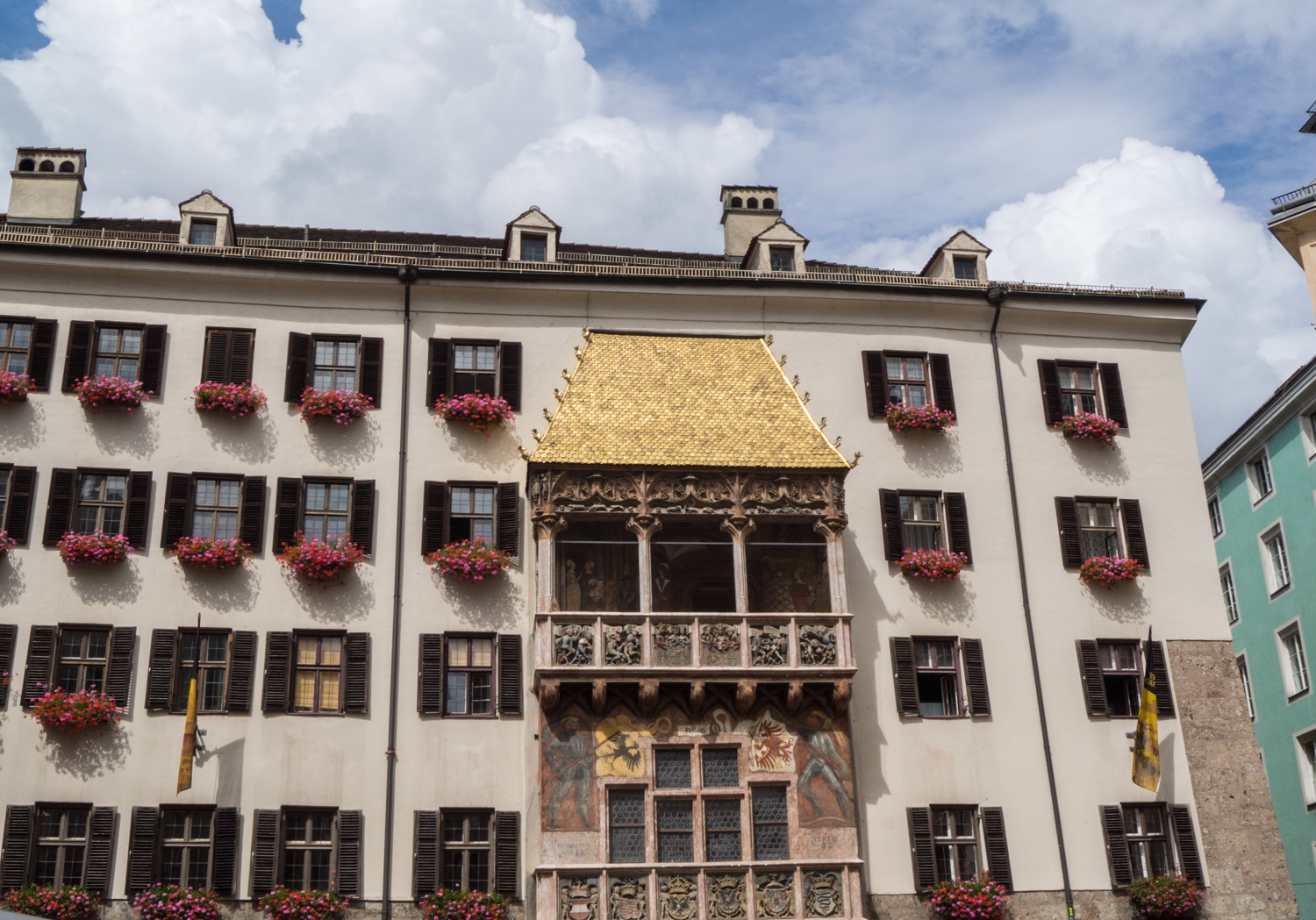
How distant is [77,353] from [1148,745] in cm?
2257

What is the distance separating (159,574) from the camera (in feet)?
91.6

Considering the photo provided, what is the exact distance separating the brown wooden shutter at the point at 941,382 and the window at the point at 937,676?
17.5ft

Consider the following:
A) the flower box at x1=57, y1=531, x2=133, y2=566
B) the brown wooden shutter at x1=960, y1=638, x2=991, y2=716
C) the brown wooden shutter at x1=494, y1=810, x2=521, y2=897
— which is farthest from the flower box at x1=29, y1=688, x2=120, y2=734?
the brown wooden shutter at x1=960, y1=638, x2=991, y2=716

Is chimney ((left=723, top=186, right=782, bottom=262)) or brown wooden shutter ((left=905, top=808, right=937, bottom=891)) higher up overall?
chimney ((left=723, top=186, right=782, bottom=262))

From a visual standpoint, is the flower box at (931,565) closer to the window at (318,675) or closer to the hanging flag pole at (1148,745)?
the hanging flag pole at (1148,745)

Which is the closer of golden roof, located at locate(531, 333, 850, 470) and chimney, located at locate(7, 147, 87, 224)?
golden roof, located at locate(531, 333, 850, 470)

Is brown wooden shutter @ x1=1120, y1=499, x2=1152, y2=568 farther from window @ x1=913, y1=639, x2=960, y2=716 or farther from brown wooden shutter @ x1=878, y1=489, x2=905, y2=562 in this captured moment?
brown wooden shutter @ x1=878, y1=489, x2=905, y2=562

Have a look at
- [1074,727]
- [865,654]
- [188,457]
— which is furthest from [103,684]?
[1074,727]

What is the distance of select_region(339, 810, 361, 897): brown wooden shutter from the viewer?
85.9 ft

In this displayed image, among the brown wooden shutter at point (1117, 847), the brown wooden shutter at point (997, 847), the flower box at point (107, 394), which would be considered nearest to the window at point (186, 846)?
the flower box at point (107, 394)

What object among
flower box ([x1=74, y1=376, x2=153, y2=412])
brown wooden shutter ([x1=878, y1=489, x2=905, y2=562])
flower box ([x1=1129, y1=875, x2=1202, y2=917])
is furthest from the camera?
brown wooden shutter ([x1=878, y1=489, x2=905, y2=562])

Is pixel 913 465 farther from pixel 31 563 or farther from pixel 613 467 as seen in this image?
pixel 31 563

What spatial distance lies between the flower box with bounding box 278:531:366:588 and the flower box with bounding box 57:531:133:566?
118 inches

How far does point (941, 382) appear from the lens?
105 ft
